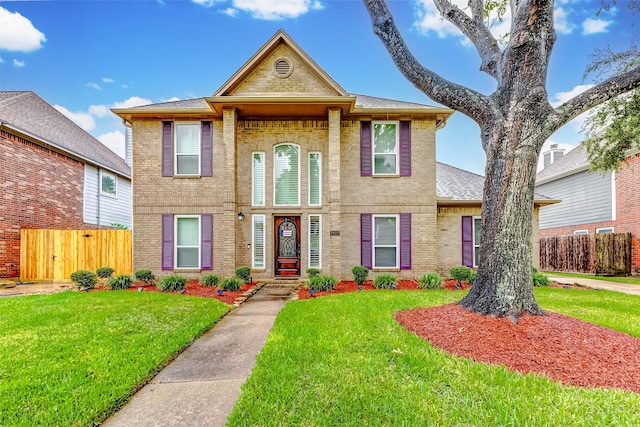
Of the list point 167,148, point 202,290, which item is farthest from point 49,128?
point 202,290

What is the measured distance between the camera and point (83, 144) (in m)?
15.4

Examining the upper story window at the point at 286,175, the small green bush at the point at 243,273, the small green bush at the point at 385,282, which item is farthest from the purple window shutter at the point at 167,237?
the small green bush at the point at 385,282

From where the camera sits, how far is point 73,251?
11.3 meters

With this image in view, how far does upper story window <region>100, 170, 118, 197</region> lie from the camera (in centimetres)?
1547

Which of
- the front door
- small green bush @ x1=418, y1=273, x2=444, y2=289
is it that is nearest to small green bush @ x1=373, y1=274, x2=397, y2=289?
small green bush @ x1=418, y1=273, x2=444, y2=289

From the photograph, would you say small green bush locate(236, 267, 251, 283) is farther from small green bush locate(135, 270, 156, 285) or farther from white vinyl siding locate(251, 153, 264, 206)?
small green bush locate(135, 270, 156, 285)

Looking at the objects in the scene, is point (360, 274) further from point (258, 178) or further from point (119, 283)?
point (119, 283)

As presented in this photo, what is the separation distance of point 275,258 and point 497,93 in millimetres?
7903

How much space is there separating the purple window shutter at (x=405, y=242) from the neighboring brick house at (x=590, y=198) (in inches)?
298

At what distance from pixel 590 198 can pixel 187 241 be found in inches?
787

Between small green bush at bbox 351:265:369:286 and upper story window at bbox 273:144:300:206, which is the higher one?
upper story window at bbox 273:144:300:206

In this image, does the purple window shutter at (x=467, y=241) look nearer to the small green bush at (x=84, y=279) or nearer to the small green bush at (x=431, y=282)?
the small green bush at (x=431, y=282)

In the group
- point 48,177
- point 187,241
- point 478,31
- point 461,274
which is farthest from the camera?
point 48,177

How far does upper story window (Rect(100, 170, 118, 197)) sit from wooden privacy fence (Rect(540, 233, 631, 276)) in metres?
23.4
